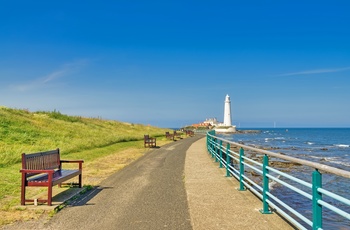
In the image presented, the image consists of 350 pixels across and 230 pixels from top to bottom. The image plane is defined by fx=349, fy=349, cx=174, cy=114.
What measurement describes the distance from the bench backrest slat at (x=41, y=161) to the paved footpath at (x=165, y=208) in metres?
1.28

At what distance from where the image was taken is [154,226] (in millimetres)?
5926

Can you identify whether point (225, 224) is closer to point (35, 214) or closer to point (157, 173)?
point (35, 214)

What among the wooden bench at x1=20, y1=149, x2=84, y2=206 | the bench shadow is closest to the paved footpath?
the bench shadow

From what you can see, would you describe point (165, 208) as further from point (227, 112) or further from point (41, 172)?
point (227, 112)

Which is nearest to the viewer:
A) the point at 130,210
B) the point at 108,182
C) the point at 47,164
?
the point at 130,210

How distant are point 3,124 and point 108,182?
78.5ft

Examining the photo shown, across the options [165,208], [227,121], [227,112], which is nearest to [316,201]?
[165,208]

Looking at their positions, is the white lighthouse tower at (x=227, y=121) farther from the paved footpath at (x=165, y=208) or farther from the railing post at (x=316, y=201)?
the railing post at (x=316, y=201)

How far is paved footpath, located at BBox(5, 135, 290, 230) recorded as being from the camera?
6.01m

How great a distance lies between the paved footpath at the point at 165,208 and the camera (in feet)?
19.7

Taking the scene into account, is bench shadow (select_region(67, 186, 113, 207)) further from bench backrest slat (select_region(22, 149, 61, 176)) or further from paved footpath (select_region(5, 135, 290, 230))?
bench backrest slat (select_region(22, 149, 61, 176))

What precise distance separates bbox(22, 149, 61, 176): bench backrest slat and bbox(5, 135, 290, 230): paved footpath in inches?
50.4

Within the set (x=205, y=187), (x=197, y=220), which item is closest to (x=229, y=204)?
(x=197, y=220)

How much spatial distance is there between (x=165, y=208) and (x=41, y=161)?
339 centimetres
